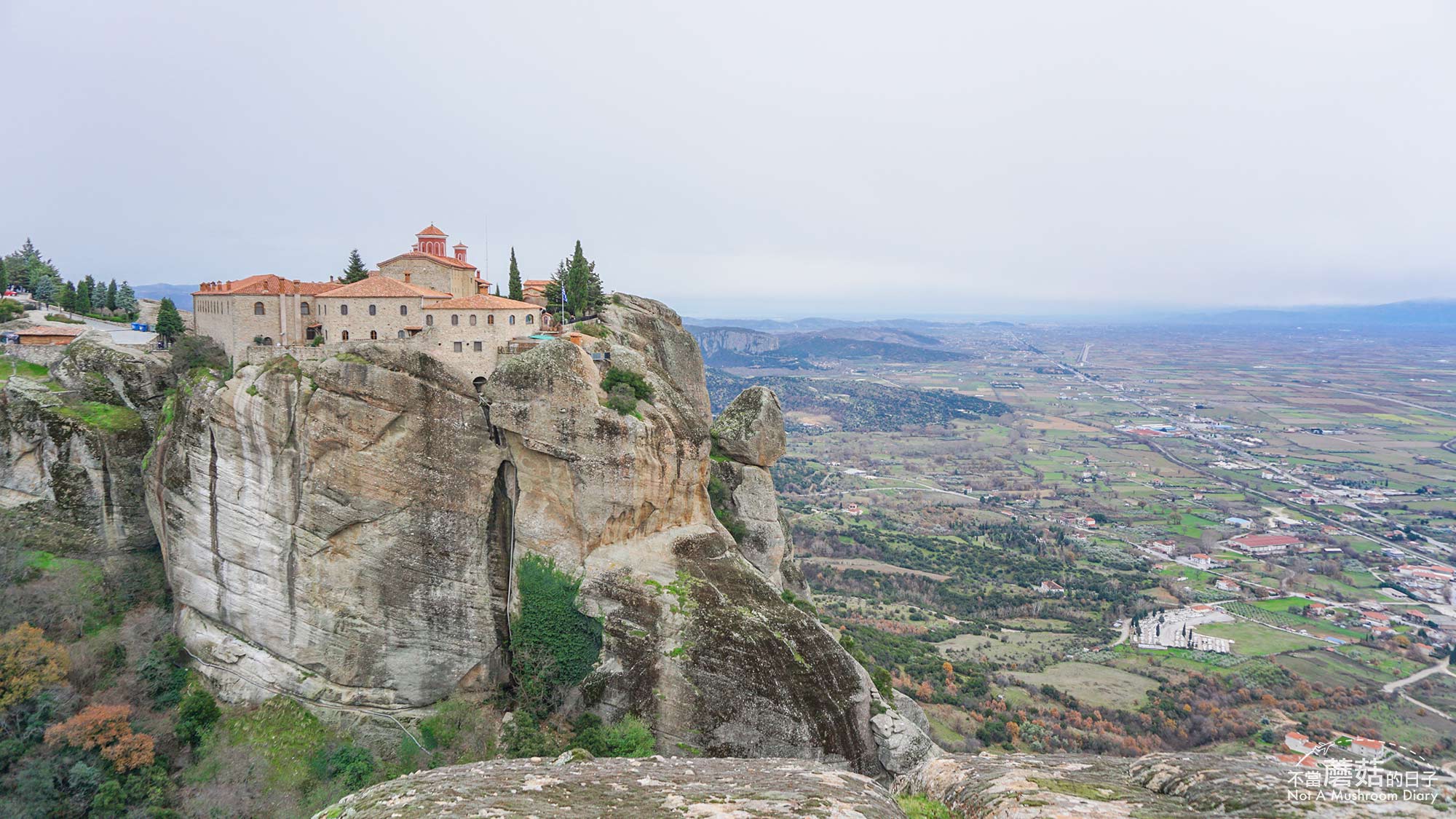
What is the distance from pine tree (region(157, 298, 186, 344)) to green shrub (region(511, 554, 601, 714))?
85.2 feet

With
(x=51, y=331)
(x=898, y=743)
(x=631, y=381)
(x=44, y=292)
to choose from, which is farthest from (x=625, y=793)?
(x=44, y=292)

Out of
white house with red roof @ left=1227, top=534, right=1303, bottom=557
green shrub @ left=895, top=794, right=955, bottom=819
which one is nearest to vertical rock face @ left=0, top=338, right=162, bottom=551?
green shrub @ left=895, top=794, right=955, bottom=819

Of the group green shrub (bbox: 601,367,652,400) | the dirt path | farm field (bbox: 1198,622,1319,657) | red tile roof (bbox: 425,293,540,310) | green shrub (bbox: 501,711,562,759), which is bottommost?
the dirt path

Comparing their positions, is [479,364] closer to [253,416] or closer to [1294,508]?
[253,416]

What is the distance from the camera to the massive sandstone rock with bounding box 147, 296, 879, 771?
79.5ft

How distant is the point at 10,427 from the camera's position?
30781mm

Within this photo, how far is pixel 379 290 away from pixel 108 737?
1912cm

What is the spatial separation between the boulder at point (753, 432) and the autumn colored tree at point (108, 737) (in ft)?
80.9

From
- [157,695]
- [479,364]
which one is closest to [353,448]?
[479,364]

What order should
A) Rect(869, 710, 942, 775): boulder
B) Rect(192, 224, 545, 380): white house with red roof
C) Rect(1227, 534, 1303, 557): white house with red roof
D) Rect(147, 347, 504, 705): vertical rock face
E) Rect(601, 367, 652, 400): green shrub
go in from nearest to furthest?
Rect(869, 710, 942, 775): boulder, Rect(147, 347, 504, 705): vertical rock face, Rect(601, 367, 652, 400): green shrub, Rect(192, 224, 545, 380): white house with red roof, Rect(1227, 534, 1303, 557): white house with red roof

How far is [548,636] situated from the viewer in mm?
26109

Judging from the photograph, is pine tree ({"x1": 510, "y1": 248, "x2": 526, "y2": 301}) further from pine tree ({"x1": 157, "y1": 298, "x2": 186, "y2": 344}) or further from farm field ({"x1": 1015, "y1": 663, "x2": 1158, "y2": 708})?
farm field ({"x1": 1015, "y1": 663, "x2": 1158, "y2": 708})

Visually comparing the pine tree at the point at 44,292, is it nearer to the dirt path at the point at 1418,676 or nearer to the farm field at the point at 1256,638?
the farm field at the point at 1256,638

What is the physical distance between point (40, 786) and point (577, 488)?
64.0 ft
